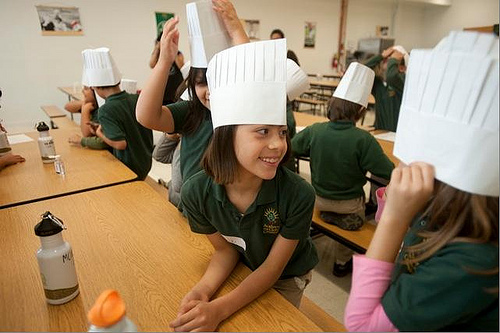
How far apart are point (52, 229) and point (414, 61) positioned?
2.92 feet

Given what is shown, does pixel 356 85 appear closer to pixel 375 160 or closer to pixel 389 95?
pixel 375 160

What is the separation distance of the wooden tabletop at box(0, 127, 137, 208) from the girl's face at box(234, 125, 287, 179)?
100 cm

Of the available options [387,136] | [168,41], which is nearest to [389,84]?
[387,136]

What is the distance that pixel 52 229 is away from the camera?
31.7 inches

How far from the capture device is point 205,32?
A: 1.39 metres

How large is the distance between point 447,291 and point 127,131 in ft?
6.76

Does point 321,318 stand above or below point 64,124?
below

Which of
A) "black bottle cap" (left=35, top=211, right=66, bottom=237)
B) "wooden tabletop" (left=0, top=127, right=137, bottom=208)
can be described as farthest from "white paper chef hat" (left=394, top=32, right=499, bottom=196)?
"wooden tabletop" (left=0, top=127, right=137, bottom=208)

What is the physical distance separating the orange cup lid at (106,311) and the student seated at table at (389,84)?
2888 mm

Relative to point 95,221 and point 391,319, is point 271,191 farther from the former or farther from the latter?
point 95,221

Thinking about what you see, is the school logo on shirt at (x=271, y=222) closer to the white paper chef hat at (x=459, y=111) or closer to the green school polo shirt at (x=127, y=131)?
the white paper chef hat at (x=459, y=111)

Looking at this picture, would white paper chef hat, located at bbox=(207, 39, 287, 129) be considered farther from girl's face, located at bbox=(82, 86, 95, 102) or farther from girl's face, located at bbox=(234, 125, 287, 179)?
girl's face, located at bbox=(82, 86, 95, 102)

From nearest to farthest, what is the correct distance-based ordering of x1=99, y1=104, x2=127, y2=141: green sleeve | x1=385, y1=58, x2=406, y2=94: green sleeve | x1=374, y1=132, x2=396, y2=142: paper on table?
x1=99, y1=104, x2=127, y2=141: green sleeve < x1=374, y1=132, x2=396, y2=142: paper on table < x1=385, y1=58, x2=406, y2=94: green sleeve

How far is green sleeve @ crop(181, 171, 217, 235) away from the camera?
102 centimetres
